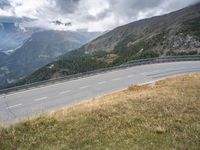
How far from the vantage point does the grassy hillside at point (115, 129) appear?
25.8 feet

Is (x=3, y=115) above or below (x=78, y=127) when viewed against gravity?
below

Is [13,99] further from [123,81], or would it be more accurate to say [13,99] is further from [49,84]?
[123,81]

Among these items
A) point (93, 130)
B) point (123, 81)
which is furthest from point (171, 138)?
point (123, 81)

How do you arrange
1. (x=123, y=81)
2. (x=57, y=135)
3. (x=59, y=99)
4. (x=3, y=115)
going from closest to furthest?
(x=57, y=135)
(x=3, y=115)
(x=59, y=99)
(x=123, y=81)

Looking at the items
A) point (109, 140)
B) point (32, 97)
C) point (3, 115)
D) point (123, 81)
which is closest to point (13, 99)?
point (32, 97)

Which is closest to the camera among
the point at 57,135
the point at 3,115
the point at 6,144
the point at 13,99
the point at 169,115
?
the point at 6,144

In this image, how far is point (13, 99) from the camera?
23094mm

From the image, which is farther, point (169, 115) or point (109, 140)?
point (169, 115)

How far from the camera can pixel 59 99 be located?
21406 mm

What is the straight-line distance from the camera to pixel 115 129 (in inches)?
347

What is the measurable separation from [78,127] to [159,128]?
2554 mm

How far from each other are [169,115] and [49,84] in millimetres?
22054

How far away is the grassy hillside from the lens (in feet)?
25.8

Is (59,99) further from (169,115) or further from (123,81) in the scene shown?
(169,115)
